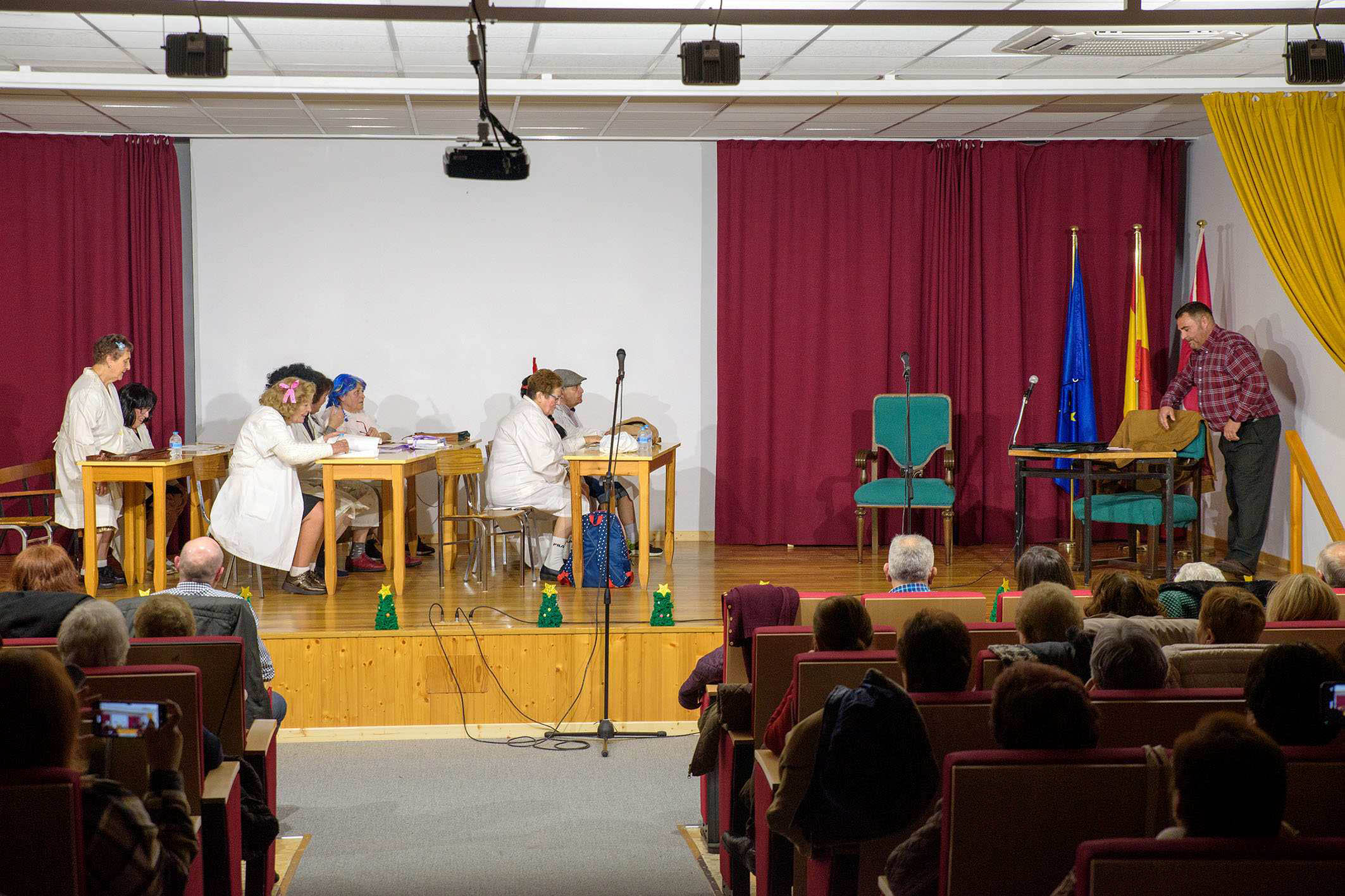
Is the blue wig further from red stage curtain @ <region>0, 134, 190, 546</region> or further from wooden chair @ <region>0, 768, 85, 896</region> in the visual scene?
wooden chair @ <region>0, 768, 85, 896</region>

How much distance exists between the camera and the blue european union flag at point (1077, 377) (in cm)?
814

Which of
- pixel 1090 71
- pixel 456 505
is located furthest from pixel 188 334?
pixel 1090 71

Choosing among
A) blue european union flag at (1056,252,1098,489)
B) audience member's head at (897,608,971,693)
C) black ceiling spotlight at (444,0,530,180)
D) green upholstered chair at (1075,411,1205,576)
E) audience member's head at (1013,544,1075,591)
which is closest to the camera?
audience member's head at (897,608,971,693)

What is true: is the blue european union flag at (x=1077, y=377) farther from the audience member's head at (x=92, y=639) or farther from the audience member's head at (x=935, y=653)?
the audience member's head at (x=92, y=639)

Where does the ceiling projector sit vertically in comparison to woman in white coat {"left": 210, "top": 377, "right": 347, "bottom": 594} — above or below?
above

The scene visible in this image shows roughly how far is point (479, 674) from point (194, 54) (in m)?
2.83

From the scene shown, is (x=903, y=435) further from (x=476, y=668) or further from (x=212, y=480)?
(x=212, y=480)

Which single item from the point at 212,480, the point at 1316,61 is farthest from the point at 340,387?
the point at 1316,61

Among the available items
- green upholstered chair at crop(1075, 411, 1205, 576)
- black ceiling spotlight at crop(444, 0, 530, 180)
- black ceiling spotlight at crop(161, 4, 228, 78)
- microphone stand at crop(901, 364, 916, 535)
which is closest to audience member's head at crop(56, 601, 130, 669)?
black ceiling spotlight at crop(161, 4, 228, 78)

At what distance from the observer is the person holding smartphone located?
1.94 metres

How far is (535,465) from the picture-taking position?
6887 millimetres

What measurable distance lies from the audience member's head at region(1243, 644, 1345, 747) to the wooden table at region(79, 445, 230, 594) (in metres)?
5.27

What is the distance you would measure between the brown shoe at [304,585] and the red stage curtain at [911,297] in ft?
9.55

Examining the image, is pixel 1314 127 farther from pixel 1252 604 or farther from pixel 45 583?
pixel 45 583
